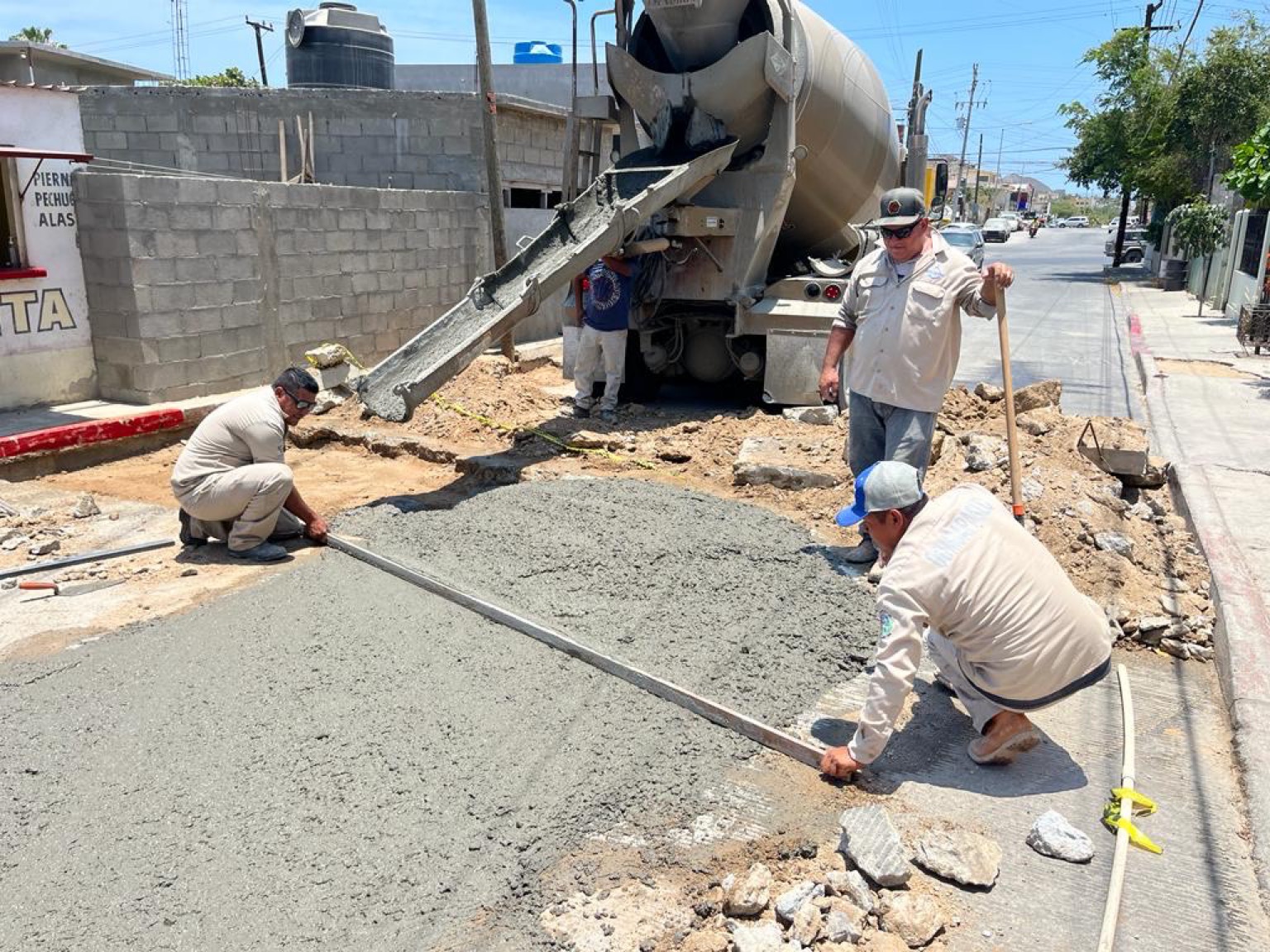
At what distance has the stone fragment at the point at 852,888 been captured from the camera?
2.55 metres

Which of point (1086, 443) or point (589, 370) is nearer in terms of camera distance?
point (1086, 443)

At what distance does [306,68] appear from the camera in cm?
1457

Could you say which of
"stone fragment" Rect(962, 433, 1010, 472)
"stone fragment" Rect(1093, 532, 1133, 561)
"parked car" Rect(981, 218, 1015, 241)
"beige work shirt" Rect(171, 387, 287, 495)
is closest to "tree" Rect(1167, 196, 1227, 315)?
"stone fragment" Rect(962, 433, 1010, 472)

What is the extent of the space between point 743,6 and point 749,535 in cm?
456

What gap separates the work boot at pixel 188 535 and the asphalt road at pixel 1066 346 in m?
7.28

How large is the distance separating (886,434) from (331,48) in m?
12.9

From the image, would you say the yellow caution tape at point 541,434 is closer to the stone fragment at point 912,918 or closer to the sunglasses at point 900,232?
the sunglasses at point 900,232

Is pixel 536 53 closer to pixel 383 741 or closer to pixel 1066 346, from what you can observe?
pixel 1066 346

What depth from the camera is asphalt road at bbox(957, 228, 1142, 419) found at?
9.94 metres

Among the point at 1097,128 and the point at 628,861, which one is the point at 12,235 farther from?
the point at 1097,128

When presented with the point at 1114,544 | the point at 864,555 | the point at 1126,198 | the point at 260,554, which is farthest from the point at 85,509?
the point at 1126,198

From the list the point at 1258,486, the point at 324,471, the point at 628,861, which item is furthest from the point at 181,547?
the point at 1258,486

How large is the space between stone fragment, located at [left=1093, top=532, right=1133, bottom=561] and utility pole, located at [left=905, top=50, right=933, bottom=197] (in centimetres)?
582

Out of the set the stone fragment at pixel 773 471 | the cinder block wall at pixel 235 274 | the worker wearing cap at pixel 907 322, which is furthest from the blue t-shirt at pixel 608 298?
the worker wearing cap at pixel 907 322
